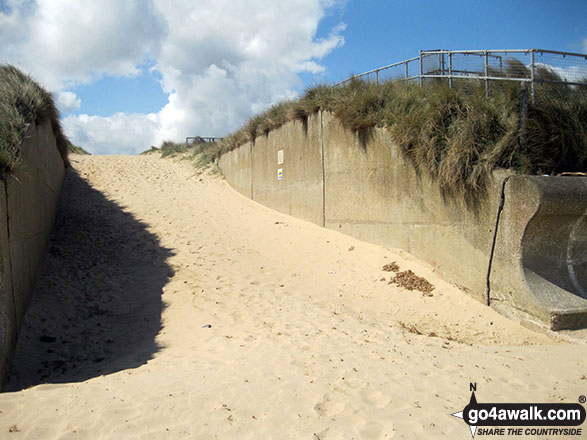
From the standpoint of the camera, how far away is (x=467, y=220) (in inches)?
261

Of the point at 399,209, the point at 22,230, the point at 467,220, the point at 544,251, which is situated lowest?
the point at 544,251

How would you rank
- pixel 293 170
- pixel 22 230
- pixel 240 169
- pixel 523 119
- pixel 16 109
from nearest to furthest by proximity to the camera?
pixel 22 230
pixel 523 119
pixel 16 109
pixel 293 170
pixel 240 169

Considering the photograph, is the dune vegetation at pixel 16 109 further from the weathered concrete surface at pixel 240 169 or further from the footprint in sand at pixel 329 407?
the weathered concrete surface at pixel 240 169

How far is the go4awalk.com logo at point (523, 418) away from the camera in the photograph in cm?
310

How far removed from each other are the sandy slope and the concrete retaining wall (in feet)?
1.15

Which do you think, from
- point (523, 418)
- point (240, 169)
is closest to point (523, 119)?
point (523, 418)

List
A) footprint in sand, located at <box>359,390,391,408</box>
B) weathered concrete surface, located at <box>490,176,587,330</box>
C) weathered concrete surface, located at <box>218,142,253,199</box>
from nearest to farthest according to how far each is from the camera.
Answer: footprint in sand, located at <box>359,390,391,408</box> < weathered concrete surface, located at <box>490,176,587,330</box> < weathered concrete surface, located at <box>218,142,253,199</box>

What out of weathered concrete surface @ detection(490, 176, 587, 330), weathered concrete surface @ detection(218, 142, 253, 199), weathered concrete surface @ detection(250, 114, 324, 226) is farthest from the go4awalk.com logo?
weathered concrete surface @ detection(218, 142, 253, 199)

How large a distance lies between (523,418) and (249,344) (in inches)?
111

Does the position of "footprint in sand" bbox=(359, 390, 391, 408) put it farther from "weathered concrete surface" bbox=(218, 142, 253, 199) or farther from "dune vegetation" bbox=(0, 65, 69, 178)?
"weathered concrete surface" bbox=(218, 142, 253, 199)

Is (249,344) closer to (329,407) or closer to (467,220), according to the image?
(329,407)

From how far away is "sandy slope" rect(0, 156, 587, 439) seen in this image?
3.12m

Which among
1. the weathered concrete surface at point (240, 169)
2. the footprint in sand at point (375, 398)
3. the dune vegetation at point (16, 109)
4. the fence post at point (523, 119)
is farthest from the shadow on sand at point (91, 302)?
the fence post at point (523, 119)

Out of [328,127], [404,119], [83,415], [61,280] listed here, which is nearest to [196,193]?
[328,127]
